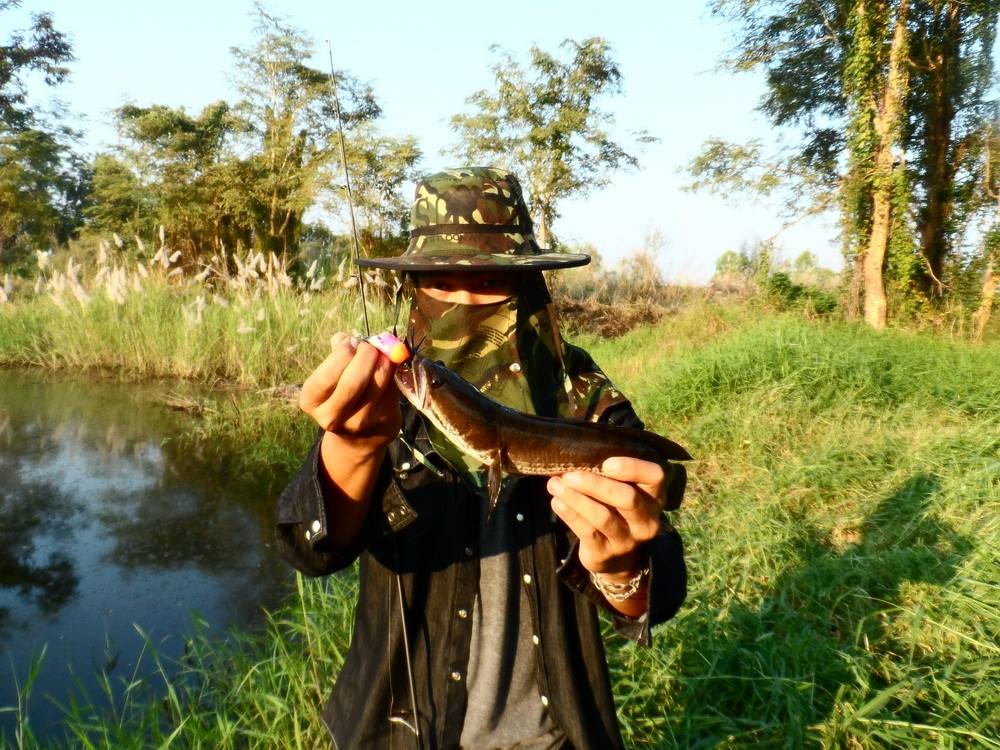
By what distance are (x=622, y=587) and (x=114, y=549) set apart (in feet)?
17.8

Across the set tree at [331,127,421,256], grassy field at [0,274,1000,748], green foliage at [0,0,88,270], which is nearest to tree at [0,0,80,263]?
green foliage at [0,0,88,270]

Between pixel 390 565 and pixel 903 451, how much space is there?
5.42m

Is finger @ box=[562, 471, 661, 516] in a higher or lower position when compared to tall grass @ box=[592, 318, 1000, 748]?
higher

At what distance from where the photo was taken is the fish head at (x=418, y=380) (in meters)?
1.56

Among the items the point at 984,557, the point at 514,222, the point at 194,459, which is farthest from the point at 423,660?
the point at 194,459

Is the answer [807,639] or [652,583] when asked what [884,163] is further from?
[652,583]

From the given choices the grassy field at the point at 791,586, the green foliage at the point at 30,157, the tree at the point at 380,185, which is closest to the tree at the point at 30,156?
the green foliage at the point at 30,157

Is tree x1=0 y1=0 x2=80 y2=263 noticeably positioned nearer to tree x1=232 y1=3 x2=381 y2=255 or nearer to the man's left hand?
tree x1=232 y1=3 x2=381 y2=255

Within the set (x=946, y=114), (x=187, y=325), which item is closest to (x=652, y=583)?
(x=187, y=325)

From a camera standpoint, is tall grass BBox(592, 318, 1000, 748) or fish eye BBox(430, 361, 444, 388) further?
tall grass BBox(592, 318, 1000, 748)

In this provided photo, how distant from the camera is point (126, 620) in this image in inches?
185

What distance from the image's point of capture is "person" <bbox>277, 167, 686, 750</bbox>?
1563 millimetres

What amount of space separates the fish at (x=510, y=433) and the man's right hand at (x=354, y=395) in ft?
0.18

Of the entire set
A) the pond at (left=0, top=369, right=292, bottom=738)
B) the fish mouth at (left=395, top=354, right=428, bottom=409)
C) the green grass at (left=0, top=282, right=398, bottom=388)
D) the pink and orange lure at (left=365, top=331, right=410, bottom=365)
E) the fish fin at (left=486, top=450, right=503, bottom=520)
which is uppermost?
the pink and orange lure at (left=365, top=331, right=410, bottom=365)
